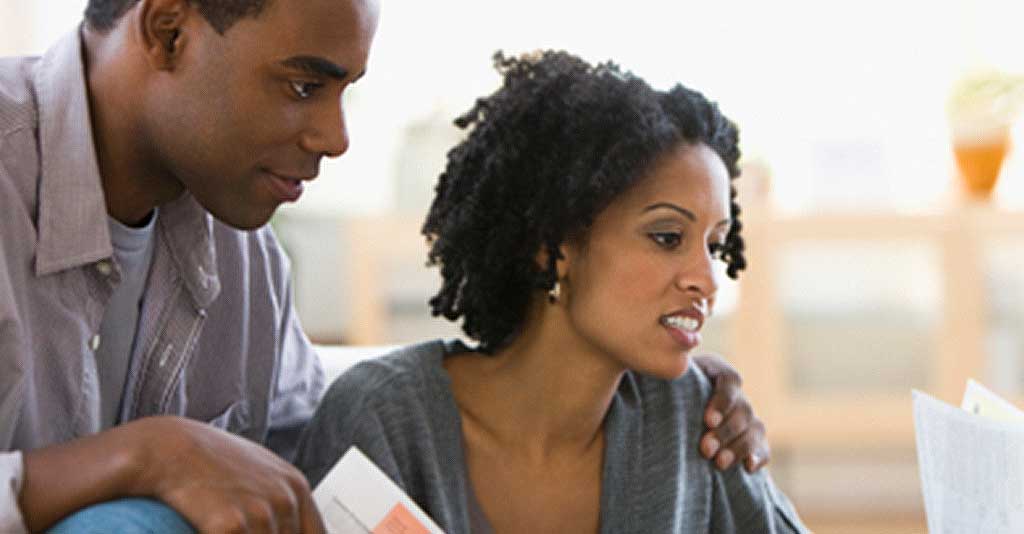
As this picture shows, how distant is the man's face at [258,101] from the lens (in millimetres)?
1396

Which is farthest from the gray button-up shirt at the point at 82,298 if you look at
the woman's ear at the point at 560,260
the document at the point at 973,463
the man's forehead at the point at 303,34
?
the document at the point at 973,463

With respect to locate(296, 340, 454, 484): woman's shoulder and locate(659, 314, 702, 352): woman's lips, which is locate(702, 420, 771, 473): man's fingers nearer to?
locate(659, 314, 702, 352): woman's lips

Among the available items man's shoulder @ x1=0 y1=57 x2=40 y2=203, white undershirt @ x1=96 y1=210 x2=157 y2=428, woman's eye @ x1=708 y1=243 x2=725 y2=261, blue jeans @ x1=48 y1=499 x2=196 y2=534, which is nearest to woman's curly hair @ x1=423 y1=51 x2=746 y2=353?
woman's eye @ x1=708 y1=243 x2=725 y2=261

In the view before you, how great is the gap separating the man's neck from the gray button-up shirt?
0.03 meters

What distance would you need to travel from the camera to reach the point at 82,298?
1.45 metres

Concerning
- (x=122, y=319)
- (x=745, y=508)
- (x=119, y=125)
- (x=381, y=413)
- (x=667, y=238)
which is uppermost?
(x=119, y=125)

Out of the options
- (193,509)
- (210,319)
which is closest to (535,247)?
(210,319)

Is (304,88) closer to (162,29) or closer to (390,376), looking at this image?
(162,29)

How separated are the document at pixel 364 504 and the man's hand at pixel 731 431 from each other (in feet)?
1.45

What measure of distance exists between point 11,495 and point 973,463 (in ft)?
3.20

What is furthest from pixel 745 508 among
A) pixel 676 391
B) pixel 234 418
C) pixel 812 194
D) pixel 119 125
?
pixel 812 194

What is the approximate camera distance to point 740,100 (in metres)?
3.91

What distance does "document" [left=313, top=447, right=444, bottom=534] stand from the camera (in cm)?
140

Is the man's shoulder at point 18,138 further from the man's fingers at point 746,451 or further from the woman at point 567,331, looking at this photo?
the man's fingers at point 746,451
